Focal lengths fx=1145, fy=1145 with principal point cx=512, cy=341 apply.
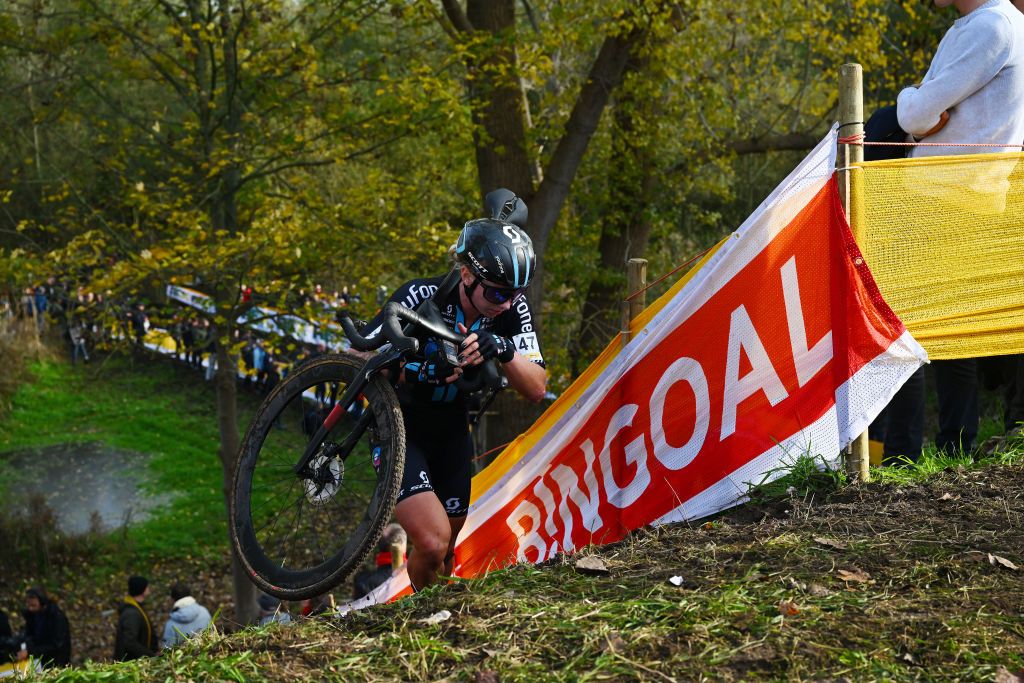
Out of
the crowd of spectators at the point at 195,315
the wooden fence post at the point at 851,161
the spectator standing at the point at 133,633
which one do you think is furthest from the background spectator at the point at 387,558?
the crowd of spectators at the point at 195,315

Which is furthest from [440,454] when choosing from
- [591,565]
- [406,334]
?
[591,565]

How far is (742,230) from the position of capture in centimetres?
552

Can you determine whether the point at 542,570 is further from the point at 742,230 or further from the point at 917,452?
the point at 917,452

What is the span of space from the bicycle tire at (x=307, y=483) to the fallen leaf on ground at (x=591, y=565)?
79cm

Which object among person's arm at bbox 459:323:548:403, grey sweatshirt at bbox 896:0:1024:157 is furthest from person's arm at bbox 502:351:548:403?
grey sweatshirt at bbox 896:0:1024:157

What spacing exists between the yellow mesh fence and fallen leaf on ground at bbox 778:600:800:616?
2.11 m

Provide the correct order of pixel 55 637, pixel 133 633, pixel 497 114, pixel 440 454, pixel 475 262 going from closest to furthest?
pixel 475 262 → pixel 440 454 → pixel 133 633 → pixel 55 637 → pixel 497 114

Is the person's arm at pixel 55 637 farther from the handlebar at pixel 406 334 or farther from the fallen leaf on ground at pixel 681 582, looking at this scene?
the fallen leaf on ground at pixel 681 582

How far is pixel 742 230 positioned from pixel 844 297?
22.6 inches

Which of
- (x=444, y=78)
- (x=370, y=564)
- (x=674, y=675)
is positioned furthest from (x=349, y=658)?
(x=370, y=564)

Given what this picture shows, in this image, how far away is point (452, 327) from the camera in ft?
17.8

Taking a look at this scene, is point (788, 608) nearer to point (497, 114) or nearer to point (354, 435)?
point (354, 435)

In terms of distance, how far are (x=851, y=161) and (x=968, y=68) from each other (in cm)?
73

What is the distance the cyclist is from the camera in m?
5.05
